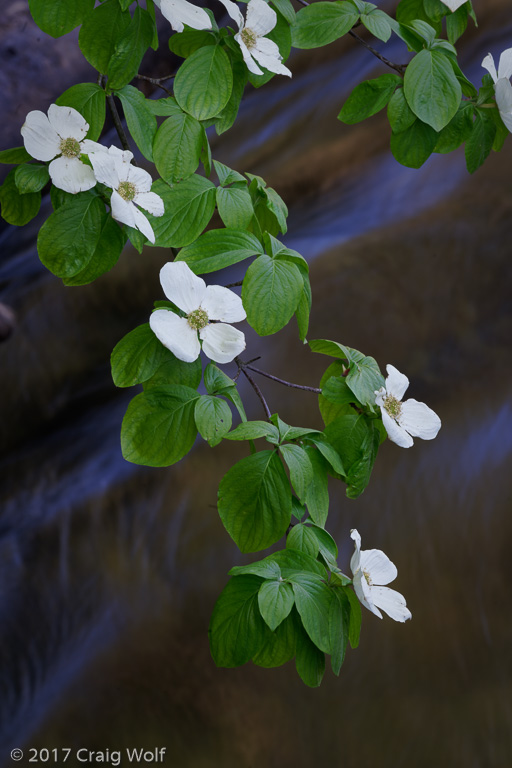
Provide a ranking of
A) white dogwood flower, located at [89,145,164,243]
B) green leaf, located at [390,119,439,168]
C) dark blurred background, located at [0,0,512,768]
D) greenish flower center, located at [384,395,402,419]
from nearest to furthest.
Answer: white dogwood flower, located at [89,145,164,243] → greenish flower center, located at [384,395,402,419] → green leaf, located at [390,119,439,168] → dark blurred background, located at [0,0,512,768]

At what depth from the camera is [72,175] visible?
55 centimetres

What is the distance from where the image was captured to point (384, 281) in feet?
4.78

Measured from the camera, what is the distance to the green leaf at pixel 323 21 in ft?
2.27

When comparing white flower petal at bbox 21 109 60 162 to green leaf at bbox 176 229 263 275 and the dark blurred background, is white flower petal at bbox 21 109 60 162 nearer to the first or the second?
green leaf at bbox 176 229 263 275

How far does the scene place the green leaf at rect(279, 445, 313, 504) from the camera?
0.56 meters

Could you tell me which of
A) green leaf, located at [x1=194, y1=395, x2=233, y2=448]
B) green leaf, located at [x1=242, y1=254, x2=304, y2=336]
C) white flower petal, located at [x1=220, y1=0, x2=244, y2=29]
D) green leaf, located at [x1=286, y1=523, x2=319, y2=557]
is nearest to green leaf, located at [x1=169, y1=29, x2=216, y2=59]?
white flower petal, located at [x1=220, y1=0, x2=244, y2=29]

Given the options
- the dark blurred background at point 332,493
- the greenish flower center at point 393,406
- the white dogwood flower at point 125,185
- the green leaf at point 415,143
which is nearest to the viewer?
the white dogwood flower at point 125,185

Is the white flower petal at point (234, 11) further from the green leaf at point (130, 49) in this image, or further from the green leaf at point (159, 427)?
the green leaf at point (159, 427)

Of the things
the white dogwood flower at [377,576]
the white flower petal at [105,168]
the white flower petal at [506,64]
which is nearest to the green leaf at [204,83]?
the white flower petal at [105,168]

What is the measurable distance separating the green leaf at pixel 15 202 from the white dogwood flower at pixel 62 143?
0.23 feet

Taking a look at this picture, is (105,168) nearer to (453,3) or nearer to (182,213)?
(182,213)

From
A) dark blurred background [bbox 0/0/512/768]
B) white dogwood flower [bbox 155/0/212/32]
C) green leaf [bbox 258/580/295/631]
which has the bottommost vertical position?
dark blurred background [bbox 0/0/512/768]

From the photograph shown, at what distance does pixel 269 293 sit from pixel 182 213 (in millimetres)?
126

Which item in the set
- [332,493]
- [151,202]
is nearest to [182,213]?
[151,202]
